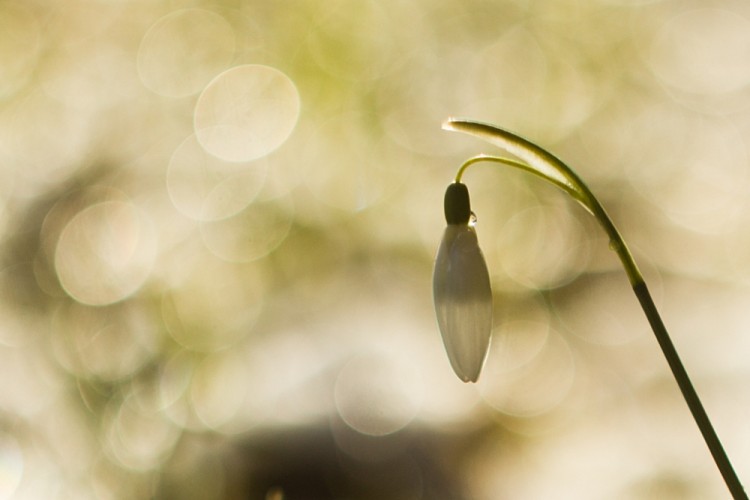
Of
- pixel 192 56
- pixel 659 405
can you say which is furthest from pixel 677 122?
pixel 192 56

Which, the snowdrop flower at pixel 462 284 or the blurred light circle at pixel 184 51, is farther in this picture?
the blurred light circle at pixel 184 51

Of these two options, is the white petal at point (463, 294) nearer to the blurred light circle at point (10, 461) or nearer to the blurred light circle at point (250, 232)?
the blurred light circle at point (10, 461)

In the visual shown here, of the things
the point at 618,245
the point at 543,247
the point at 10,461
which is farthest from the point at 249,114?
the point at 618,245

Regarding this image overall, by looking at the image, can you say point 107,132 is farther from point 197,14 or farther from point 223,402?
point 223,402

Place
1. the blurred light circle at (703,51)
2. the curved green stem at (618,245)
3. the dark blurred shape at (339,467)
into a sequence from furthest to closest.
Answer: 1. the blurred light circle at (703,51)
2. the dark blurred shape at (339,467)
3. the curved green stem at (618,245)

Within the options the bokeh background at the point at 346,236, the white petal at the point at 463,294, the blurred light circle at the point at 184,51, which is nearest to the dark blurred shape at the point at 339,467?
the bokeh background at the point at 346,236

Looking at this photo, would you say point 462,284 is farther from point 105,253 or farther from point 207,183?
point 105,253

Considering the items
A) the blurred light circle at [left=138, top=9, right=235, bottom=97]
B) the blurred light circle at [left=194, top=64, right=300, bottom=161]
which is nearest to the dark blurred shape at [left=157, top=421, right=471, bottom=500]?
the blurred light circle at [left=194, top=64, right=300, bottom=161]
